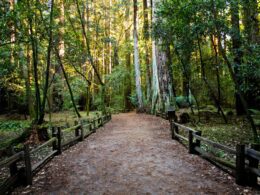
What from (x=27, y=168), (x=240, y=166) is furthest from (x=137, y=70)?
(x=240, y=166)

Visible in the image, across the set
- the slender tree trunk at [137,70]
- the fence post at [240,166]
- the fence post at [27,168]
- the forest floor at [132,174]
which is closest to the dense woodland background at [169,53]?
the slender tree trunk at [137,70]

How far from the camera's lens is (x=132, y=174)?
19.6 feet

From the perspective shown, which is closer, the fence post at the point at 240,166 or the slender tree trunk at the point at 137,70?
the fence post at the point at 240,166

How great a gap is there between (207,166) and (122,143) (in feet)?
13.5

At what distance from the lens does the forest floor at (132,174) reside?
5066mm

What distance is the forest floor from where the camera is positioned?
5.07 meters

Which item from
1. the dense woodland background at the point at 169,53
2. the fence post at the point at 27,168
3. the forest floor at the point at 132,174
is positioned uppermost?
the dense woodland background at the point at 169,53

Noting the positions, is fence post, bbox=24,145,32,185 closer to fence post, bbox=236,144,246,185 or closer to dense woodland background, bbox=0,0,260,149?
dense woodland background, bbox=0,0,260,149

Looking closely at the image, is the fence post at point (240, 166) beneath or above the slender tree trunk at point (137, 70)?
beneath

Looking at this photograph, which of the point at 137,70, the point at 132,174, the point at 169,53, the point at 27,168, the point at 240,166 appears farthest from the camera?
the point at 137,70

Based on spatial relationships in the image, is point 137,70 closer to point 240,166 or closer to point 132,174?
point 132,174

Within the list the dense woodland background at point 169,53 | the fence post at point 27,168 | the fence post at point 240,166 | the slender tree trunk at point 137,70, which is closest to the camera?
the fence post at point 240,166

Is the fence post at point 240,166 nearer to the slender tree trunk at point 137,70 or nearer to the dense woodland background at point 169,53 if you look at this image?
the dense woodland background at point 169,53

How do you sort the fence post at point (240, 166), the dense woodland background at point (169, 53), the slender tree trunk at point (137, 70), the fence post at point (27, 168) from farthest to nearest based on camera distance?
the slender tree trunk at point (137, 70), the dense woodland background at point (169, 53), the fence post at point (27, 168), the fence post at point (240, 166)
